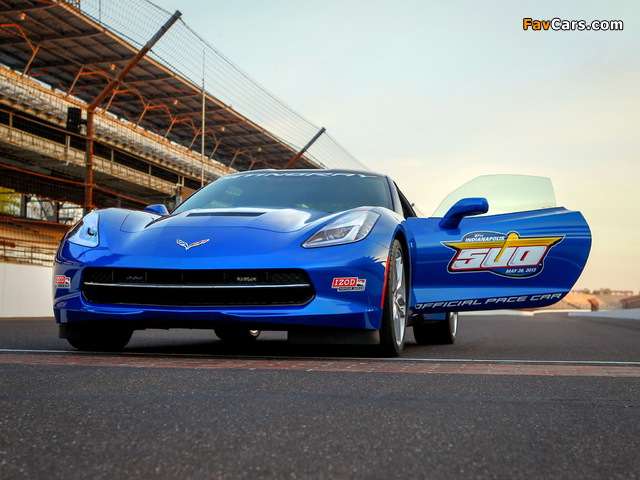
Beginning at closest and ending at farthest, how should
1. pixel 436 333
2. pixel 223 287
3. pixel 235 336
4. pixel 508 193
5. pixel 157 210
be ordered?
pixel 223 287, pixel 157 210, pixel 508 193, pixel 235 336, pixel 436 333

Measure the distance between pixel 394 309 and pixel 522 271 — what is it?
109 cm

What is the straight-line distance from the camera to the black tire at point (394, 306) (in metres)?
4.62

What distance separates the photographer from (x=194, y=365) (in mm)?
3854

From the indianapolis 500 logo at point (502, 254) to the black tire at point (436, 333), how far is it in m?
1.76

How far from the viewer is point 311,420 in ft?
7.45

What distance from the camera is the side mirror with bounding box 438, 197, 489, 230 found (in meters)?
5.17

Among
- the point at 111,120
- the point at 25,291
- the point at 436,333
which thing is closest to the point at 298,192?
the point at 436,333

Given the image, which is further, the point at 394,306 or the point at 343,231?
the point at 394,306

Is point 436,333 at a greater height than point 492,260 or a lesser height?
lesser

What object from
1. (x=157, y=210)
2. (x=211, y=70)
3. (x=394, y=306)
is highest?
(x=211, y=70)

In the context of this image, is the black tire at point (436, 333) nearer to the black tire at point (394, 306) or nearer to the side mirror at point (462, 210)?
the side mirror at point (462, 210)

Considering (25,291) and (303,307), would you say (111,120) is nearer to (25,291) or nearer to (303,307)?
(25,291)

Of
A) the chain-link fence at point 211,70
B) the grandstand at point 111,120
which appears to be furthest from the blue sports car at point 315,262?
the grandstand at point 111,120

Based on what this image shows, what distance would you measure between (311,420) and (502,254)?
333cm
